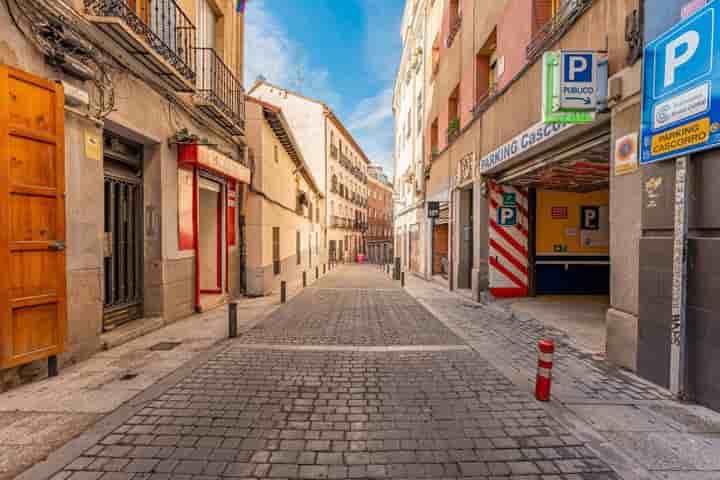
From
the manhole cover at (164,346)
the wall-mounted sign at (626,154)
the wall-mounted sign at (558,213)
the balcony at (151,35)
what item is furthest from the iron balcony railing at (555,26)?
the manhole cover at (164,346)

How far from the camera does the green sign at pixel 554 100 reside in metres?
4.77

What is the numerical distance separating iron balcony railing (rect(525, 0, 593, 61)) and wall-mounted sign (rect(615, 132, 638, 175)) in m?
2.41

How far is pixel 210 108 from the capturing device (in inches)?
324

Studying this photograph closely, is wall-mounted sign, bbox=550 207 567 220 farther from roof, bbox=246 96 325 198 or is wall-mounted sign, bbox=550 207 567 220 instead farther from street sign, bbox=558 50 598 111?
Answer: roof, bbox=246 96 325 198

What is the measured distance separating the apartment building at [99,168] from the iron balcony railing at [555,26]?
6.78 m

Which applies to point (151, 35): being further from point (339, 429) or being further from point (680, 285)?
point (680, 285)

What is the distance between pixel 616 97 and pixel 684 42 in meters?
1.01

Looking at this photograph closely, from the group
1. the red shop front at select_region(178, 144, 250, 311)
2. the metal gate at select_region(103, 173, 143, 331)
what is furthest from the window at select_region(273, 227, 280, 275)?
the metal gate at select_region(103, 173, 143, 331)

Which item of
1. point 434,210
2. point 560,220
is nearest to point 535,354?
point 560,220

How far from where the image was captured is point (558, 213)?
9.73 meters

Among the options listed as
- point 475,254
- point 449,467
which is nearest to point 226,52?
point 475,254

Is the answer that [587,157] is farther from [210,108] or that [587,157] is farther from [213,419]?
[210,108]

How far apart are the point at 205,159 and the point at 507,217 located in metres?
7.76

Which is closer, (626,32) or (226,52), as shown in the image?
(626,32)
